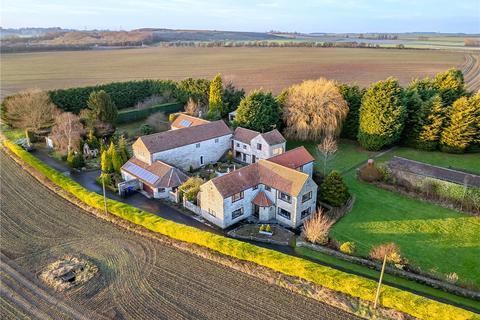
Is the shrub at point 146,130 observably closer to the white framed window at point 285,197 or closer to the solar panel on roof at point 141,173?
the solar panel on roof at point 141,173

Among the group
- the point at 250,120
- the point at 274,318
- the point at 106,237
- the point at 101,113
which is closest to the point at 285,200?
the point at 274,318

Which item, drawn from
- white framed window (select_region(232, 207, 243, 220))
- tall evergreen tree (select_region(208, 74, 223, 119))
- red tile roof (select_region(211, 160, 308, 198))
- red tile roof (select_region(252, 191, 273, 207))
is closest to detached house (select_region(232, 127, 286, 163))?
red tile roof (select_region(211, 160, 308, 198))

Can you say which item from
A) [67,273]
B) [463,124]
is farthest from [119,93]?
[463,124]

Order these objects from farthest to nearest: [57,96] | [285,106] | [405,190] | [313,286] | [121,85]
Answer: [121,85] < [57,96] < [285,106] < [405,190] < [313,286]

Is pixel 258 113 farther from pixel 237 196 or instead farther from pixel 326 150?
pixel 237 196

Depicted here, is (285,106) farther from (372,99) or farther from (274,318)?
(274,318)

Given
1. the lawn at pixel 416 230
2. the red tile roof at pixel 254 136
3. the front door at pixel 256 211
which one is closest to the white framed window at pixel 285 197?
the front door at pixel 256 211

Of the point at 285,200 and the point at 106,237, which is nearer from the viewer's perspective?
the point at 106,237
